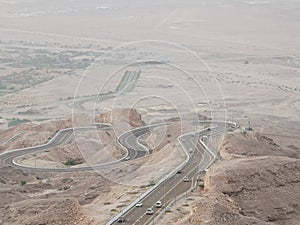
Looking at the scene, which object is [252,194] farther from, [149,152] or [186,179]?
[149,152]

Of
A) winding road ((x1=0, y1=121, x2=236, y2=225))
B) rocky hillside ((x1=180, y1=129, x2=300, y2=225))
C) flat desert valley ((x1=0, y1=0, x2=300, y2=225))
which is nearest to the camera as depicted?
rocky hillside ((x1=180, y1=129, x2=300, y2=225))

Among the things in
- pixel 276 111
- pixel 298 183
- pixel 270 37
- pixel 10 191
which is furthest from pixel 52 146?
pixel 270 37

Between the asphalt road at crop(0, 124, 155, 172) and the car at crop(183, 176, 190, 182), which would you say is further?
the asphalt road at crop(0, 124, 155, 172)

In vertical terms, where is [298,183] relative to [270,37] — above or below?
above

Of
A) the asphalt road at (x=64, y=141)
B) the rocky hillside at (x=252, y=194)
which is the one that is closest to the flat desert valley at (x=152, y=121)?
the rocky hillside at (x=252, y=194)

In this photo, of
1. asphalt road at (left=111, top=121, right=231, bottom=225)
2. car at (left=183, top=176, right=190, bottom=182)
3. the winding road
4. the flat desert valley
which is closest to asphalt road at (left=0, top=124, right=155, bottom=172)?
the winding road

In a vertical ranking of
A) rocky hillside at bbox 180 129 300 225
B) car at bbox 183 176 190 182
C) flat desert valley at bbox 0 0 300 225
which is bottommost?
flat desert valley at bbox 0 0 300 225

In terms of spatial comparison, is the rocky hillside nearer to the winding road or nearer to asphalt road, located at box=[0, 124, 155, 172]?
the winding road

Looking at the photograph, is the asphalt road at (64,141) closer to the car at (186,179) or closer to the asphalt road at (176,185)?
the asphalt road at (176,185)

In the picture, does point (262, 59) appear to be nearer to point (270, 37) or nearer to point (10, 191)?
point (270, 37)
